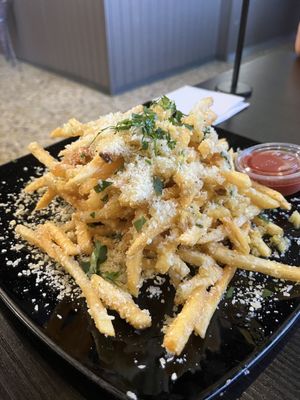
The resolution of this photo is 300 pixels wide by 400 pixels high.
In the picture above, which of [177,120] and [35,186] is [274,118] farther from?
[35,186]

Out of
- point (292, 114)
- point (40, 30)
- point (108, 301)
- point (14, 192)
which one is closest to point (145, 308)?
point (108, 301)

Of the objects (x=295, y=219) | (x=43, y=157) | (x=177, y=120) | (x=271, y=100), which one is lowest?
(x=271, y=100)

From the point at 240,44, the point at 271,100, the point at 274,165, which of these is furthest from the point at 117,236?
the point at 240,44

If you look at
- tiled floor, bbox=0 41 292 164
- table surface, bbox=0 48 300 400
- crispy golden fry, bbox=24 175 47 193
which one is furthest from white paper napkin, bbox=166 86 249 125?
tiled floor, bbox=0 41 292 164

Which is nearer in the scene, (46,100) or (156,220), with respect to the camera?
(156,220)

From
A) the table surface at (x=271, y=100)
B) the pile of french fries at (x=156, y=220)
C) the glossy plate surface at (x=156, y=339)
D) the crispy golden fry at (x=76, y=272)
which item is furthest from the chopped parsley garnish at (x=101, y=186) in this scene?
the table surface at (x=271, y=100)

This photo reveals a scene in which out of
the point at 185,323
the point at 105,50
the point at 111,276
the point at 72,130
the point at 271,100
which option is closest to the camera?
the point at 185,323
